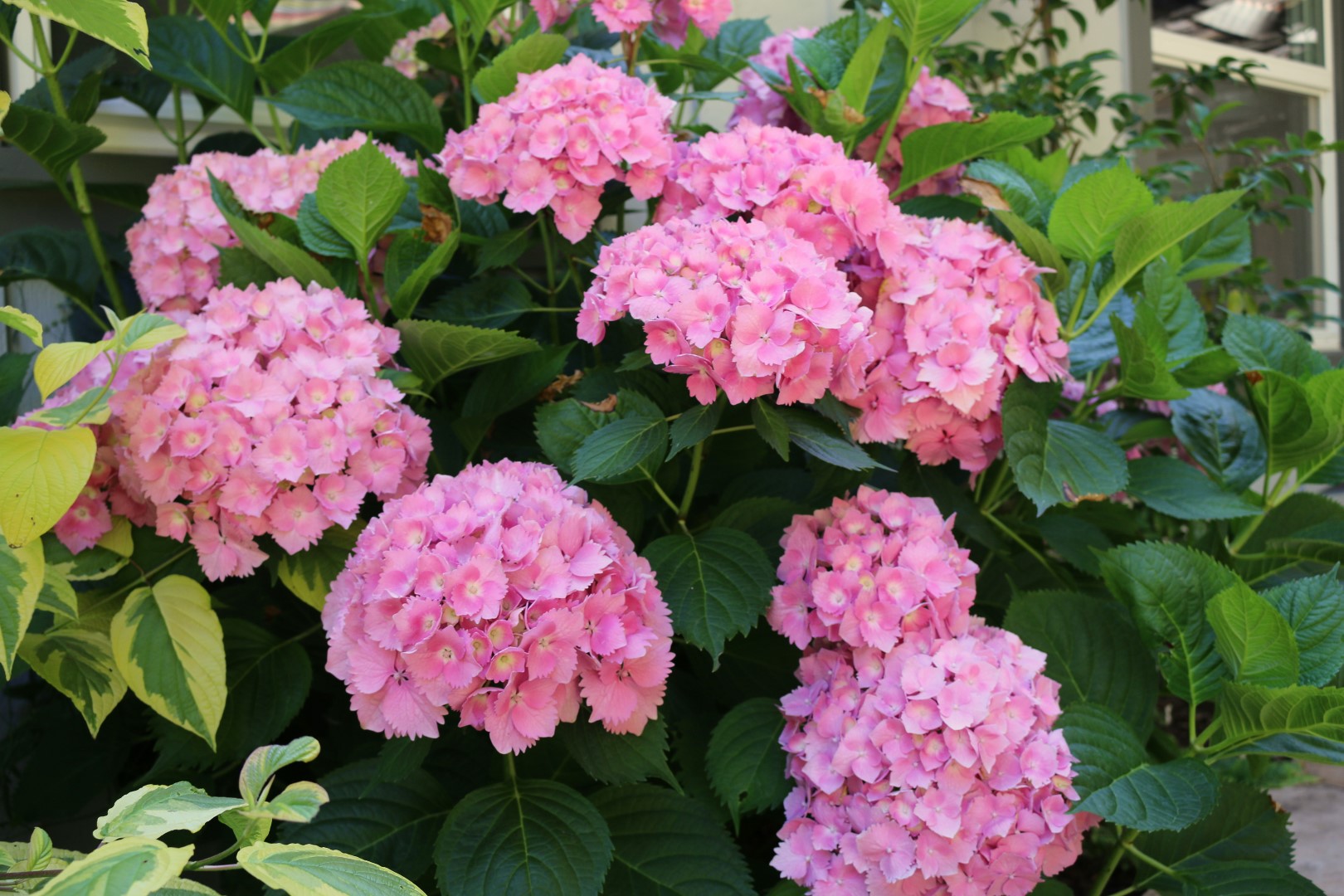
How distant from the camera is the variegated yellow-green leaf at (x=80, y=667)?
105 cm

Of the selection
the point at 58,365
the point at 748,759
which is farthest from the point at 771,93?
the point at 58,365

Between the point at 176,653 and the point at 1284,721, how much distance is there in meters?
1.04

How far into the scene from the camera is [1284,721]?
100cm

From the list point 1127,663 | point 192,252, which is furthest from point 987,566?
point 192,252

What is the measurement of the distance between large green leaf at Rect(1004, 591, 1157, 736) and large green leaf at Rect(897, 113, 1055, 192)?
55cm

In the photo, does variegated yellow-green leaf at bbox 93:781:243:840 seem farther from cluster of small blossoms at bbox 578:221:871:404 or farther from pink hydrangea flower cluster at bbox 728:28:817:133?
pink hydrangea flower cluster at bbox 728:28:817:133

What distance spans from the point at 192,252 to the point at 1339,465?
146 cm

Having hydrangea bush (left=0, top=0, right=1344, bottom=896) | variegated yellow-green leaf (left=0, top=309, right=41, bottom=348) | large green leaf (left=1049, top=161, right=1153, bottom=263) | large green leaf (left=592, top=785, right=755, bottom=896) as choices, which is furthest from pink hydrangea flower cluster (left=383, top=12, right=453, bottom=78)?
large green leaf (left=592, top=785, right=755, bottom=896)

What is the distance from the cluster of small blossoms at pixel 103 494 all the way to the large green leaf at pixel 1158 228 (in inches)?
41.8

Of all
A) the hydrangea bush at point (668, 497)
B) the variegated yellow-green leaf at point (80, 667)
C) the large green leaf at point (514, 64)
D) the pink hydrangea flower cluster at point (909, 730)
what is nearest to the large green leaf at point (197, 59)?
the hydrangea bush at point (668, 497)

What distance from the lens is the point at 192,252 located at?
1384 mm

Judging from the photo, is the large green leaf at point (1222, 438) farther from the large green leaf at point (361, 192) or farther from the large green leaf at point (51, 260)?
the large green leaf at point (51, 260)

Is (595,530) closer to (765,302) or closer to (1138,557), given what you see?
(765,302)

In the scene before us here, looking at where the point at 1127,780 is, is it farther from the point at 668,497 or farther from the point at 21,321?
the point at 21,321
